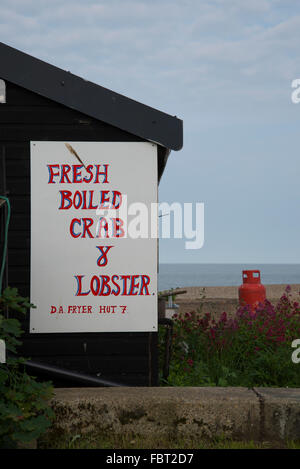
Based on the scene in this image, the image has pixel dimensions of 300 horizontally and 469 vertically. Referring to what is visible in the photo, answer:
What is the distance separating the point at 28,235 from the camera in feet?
20.2

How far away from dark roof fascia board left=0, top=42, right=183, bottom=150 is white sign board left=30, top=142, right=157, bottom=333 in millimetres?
205

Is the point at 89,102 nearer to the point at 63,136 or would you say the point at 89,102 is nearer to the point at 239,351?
the point at 63,136

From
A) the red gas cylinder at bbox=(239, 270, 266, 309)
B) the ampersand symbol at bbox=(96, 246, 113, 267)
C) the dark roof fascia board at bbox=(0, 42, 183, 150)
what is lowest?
the red gas cylinder at bbox=(239, 270, 266, 309)

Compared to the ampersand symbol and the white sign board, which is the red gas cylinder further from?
the ampersand symbol

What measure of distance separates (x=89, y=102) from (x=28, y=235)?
63.6 inches

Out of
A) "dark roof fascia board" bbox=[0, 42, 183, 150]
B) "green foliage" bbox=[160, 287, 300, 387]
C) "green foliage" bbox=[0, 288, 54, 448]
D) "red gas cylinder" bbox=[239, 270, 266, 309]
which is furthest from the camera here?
"red gas cylinder" bbox=[239, 270, 266, 309]

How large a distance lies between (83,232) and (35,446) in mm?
2258

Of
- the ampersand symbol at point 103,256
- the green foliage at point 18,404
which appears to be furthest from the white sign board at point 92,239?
Answer: the green foliage at point 18,404

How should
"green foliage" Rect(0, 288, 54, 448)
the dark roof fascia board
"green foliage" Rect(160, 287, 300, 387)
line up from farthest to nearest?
"green foliage" Rect(160, 287, 300, 387), the dark roof fascia board, "green foliage" Rect(0, 288, 54, 448)

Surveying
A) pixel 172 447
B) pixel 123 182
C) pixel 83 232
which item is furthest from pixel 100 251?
pixel 172 447

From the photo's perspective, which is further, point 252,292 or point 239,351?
point 252,292

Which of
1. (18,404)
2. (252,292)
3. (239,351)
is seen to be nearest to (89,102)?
(18,404)

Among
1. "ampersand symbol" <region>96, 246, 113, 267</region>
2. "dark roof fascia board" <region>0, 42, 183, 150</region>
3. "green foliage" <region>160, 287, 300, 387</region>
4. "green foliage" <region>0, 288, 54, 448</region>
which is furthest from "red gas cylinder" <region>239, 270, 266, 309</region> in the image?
"green foliage" <region>0, 288, 54, 448</region>

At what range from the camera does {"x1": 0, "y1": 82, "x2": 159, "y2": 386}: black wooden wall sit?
6.15m
